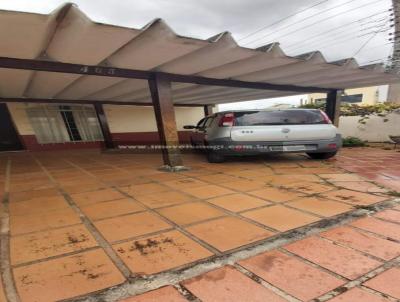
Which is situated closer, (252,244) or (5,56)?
(252,244)

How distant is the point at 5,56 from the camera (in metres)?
4.62

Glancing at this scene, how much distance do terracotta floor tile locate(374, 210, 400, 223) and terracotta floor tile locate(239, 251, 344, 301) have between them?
1.49 metres

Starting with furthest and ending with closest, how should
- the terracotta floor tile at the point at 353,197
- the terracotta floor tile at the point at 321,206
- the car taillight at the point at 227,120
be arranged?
the car taillight at the point at 227,120 < the terracotta floor tile at the point at 353,197 < the terracotta floor tile at the point at 321,206

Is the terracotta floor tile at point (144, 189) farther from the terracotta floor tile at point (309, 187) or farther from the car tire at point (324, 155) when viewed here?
the car tire at point (324, 155)

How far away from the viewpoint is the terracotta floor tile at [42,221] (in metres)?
2.85

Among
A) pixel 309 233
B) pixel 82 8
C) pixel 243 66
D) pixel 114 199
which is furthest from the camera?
pixel 243 66

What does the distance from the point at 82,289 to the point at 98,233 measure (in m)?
0.95

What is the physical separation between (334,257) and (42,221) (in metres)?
2.95

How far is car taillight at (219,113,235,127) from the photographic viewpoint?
635cm

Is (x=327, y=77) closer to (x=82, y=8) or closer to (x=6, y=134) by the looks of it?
(x=82, y=8)

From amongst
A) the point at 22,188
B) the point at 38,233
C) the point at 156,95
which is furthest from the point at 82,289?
the point at 156,95

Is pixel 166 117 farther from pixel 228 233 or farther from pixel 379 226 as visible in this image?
pixel 379 226

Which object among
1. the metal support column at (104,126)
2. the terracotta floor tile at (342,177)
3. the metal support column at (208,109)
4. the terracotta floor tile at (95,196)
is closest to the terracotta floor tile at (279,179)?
the terracotta floor tile at (342,177)

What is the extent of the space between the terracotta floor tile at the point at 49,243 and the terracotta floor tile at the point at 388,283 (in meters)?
2.18
